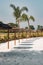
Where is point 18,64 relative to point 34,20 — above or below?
below

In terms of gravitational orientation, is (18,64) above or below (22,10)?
below

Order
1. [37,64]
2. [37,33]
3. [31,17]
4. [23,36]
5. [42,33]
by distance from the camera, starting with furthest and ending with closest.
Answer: [31,17] → [42,33] → [37,33] → [23,36] → [37,64]

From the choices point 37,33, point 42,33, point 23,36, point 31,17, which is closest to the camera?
point 23,36

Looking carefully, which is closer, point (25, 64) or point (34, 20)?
point (25, 64)

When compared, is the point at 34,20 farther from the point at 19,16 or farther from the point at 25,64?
the point at 25,64

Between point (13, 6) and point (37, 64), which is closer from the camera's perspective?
point (37, 64)

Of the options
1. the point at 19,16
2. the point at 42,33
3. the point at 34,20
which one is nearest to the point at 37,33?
the point at 42,33

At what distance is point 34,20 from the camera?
44406mm

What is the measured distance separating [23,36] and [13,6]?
12.7 meters

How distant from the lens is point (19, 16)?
3847 cm

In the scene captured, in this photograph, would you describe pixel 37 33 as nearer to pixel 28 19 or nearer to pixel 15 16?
pixel 15 16

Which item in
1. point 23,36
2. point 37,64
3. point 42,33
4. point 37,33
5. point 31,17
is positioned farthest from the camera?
point 31,17

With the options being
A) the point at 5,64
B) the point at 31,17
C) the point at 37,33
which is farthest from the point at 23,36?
the point at 5,64

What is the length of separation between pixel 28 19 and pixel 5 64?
37.2 m
